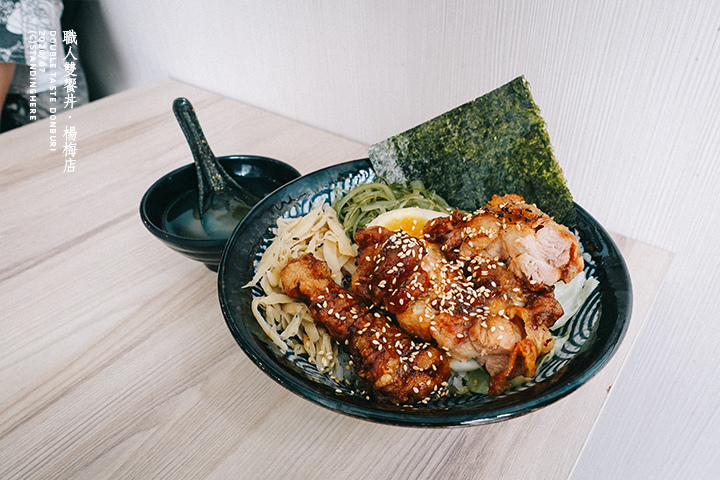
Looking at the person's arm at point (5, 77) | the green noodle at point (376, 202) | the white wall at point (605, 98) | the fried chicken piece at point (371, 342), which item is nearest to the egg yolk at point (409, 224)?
the green noodle at point (376, 202)

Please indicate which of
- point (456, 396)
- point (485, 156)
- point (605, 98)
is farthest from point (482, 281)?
point (605, 98)

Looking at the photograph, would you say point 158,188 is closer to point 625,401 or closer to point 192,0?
point 192,0

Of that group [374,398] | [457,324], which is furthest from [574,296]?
[374,398]

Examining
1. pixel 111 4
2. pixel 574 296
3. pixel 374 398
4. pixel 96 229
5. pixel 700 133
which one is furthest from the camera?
pixel 111 4

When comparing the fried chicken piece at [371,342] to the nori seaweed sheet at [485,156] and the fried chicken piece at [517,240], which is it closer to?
the fried chicken piece at [517,240]

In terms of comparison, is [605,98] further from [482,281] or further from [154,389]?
[154,389]

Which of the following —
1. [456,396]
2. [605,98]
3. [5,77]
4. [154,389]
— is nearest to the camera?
[456,396]

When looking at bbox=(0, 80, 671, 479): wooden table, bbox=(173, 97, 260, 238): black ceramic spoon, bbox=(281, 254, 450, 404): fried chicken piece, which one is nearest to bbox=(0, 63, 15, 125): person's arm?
bbox=(0, 80, 671, 479): wooden table
